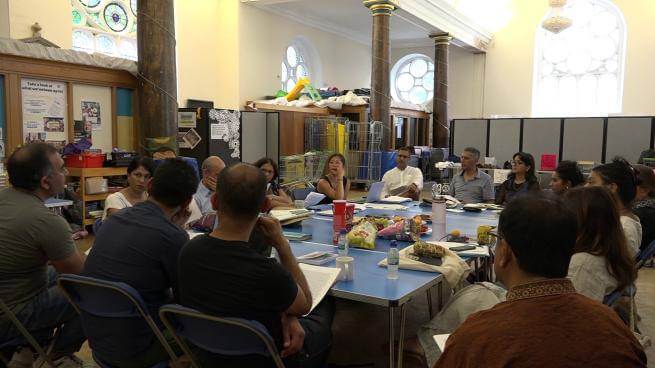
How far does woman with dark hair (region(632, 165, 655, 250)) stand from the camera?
3.71m

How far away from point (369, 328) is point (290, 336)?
1.93 m

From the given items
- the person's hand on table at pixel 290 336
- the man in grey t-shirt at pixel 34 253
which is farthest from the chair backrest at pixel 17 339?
the person's hand on table at pixel 290 336

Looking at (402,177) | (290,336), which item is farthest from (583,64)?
(290,336)

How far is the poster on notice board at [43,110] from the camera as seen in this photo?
6102 mm

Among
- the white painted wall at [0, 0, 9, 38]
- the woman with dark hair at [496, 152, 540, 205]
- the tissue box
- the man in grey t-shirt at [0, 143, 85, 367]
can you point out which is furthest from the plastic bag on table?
the white painted wall at [0, 0, 9, 38]

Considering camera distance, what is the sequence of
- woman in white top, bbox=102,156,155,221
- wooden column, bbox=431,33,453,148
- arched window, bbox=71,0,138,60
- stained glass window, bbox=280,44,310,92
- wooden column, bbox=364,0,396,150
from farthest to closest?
1. wooden column, bbox=431,33,453,148
2. stained glass window, bbox=280,44,310,92
3. wooden column, bbox=364,0,396,150
4. arched window, bbox=71,0,138,60
5. woman in white top, bbox=102,156,155,221

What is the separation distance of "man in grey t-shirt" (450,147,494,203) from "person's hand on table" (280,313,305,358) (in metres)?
3.99

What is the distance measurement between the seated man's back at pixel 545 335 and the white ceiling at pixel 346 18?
10.2 meters

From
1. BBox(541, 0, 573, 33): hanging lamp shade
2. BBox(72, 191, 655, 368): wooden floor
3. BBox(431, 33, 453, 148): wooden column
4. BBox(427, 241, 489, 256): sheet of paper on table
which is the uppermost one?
BBox(541, 0, 573, 33): hanging lamp shade

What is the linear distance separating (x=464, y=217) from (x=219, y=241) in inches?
119

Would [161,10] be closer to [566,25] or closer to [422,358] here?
[422,358]

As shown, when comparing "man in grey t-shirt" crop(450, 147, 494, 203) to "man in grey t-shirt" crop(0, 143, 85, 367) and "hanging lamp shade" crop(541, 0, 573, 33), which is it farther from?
"hanging lamp shade" crop(541, 0, 573, 33)

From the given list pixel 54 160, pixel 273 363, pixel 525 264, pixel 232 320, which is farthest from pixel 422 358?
pixel 54 160

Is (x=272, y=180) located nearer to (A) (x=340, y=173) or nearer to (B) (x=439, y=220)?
(A) (x=340, y=173)
